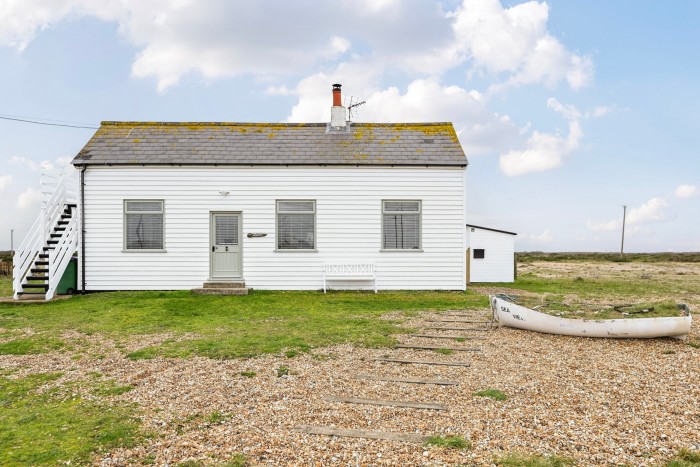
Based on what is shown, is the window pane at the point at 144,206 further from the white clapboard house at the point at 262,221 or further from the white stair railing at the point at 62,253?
the white stair railing at the point at 62,253

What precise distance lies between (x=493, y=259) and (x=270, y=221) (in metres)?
10.6

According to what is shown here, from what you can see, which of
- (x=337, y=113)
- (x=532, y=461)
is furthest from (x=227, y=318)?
(x=337, y=113)

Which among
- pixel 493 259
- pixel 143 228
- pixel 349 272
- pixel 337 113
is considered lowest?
pixel 349 272

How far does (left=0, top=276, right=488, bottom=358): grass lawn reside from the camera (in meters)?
9.37

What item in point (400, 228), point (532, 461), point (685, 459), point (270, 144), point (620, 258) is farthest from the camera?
point (620, 258)

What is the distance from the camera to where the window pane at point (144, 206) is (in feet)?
57.4

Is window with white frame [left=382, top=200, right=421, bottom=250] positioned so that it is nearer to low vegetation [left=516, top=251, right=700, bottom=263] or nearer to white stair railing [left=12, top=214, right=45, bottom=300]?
white stair railing [left=12, top=214, right=45, bottom=300]

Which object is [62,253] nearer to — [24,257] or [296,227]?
[24,257]

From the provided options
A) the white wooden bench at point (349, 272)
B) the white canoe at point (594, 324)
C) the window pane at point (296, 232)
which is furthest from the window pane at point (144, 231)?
the white canoe at point (594, 324)

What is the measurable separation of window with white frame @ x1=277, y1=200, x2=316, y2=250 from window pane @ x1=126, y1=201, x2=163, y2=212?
4094mm

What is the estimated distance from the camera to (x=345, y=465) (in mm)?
4418

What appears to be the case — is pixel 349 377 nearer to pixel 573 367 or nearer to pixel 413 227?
pixel 573 367

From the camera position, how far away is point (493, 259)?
74.5 feet

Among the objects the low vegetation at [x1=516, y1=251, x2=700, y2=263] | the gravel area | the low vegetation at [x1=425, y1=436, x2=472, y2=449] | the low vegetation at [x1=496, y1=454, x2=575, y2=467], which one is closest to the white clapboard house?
the gravel area
